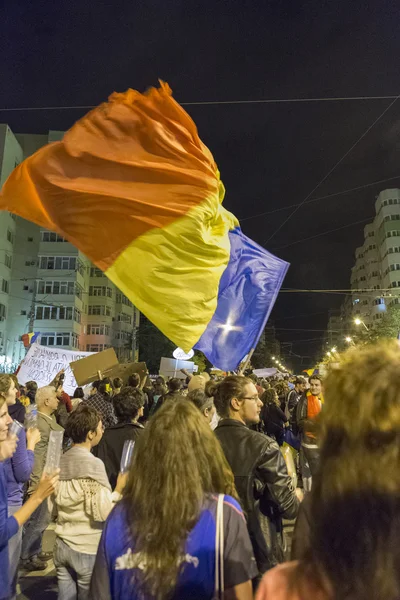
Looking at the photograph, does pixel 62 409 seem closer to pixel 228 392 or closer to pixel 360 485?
pixel 228 392

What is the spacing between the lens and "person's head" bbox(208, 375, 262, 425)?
12.3 ft

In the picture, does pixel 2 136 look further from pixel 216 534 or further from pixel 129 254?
pixel 216 534

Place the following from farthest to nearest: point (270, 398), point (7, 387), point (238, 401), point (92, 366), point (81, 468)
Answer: point (92, 366) → point (270, 398) → point (7, 387) → point (238, 401) → point (81, 468)

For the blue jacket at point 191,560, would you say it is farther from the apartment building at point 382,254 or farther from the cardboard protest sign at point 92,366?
the apartment building at point 382,254

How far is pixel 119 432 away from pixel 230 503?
2953 mm

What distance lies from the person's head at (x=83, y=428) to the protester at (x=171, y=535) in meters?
1.76

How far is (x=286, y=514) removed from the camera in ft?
10.5

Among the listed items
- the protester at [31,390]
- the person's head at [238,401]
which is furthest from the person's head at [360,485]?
the protester at [31,390]

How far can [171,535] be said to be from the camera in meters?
1.93

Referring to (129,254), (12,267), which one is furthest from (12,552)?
(12,267)

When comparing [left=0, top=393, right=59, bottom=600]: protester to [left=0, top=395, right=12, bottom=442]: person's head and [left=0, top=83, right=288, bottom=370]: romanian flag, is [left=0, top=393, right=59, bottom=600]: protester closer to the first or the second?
[left=0, top=395, right=12, bottom=442]: person's head

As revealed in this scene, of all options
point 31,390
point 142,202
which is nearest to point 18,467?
point 142,202

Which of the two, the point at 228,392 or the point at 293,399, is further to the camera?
the point at 293,399

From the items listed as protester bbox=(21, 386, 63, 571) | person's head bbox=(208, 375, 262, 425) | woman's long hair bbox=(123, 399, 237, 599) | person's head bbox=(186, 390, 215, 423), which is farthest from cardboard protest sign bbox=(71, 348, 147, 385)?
woman's long hair bbox=(123, 399, 237, 599)
